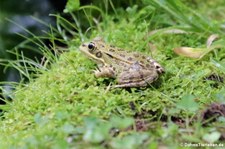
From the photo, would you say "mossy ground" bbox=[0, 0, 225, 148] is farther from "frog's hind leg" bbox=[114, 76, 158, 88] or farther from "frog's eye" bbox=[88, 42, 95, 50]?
"frog's eye" bbox=[88, 42, 95, 50]

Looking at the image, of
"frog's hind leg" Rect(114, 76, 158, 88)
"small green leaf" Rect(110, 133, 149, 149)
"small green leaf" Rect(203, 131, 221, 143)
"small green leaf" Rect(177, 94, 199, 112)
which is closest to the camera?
"small green leaf" Rect(110, 133, 149, 149)

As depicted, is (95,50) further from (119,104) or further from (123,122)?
(123,122)

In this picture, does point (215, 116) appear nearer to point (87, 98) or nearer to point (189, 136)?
point (189, 136)

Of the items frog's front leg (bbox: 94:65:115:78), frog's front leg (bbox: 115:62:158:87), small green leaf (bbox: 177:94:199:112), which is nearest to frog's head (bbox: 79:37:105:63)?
frog's front leg (bbox: 94:65:115:78)

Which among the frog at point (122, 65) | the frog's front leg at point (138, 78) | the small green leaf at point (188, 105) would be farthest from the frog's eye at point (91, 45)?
the small green leaf at point (188, 105)

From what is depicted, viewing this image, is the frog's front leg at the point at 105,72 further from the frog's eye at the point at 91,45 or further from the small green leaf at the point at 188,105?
the small green leaf at the point at 188,105

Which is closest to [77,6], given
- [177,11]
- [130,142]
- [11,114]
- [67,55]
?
[67,55]
